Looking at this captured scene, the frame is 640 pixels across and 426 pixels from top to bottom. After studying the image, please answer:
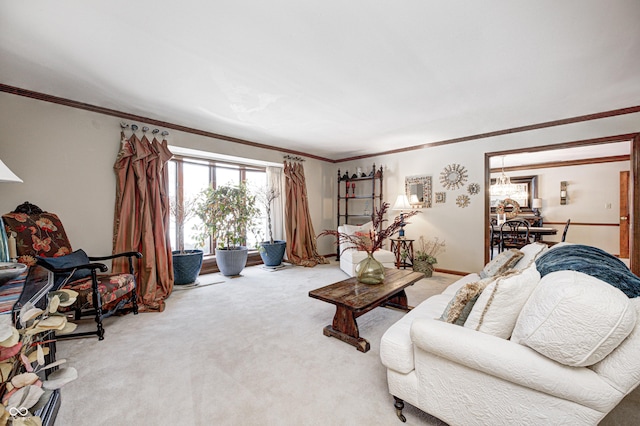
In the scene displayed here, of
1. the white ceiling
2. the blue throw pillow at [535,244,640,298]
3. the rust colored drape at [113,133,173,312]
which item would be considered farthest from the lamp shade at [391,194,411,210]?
the rust colored drape at [113,133,173,312]

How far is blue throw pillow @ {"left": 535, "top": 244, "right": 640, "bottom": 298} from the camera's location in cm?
119

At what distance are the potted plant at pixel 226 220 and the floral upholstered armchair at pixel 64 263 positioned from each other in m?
1.57

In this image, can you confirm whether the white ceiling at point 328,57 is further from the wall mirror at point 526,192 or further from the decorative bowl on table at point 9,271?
the wall mirror at point 526,192

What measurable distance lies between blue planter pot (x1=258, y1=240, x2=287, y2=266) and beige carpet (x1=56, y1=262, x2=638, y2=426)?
188 cm

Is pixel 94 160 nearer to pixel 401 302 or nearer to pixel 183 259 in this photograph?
pixel 183 259

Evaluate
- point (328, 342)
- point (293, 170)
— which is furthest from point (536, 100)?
point (293, 170)

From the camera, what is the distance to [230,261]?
14.3ft

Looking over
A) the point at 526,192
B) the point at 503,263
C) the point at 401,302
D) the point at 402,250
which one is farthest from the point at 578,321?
the point at 526,192

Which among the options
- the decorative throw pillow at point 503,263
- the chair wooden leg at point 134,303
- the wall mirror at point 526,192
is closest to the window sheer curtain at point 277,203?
the chair wooden leg at point 134,303

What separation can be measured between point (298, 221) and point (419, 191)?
2417mm

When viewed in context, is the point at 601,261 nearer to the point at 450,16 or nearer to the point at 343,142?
the point at 450,16

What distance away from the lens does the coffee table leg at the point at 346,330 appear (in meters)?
2.15

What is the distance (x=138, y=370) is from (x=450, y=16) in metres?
3.20

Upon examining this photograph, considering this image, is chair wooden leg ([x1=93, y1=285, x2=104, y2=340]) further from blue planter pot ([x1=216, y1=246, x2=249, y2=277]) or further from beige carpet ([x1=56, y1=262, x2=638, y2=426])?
blue planter pot ([x1=216, y1=246, x2=249, y2=277])
